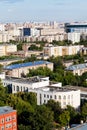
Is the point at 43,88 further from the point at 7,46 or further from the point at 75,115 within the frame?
the point at 7,46

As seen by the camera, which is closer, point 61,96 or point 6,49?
point 61,96

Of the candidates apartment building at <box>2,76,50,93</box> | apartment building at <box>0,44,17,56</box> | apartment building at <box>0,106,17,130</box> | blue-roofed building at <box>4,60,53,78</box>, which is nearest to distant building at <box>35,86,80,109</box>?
apartment building at <box>2,76,50,93</box>

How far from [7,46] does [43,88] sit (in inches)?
556

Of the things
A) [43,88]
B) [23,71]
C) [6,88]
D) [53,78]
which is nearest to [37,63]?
[23,71]

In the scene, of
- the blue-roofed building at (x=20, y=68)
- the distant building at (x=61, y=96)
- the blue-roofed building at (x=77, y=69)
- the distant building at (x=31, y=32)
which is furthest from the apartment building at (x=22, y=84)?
the distant building at (x=31, y=32)

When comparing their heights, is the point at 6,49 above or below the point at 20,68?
below

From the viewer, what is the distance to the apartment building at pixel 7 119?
7754 millimetres

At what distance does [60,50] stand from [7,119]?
16.1 m

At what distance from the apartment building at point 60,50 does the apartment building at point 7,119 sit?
577 inches

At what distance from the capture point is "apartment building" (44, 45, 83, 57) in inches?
901

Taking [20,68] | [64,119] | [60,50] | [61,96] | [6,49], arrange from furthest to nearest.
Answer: [6,49] → [60,50] → [20,68] → [61,96] → [64,119]

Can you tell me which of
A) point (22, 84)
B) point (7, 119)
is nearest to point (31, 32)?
point (22, 84)

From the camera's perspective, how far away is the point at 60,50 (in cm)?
2367

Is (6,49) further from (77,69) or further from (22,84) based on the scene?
(22,84)
